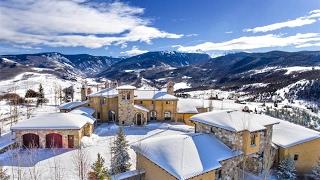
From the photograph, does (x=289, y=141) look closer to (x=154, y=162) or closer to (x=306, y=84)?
(x=154, y=162)

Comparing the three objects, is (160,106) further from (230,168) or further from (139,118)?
(230,168)

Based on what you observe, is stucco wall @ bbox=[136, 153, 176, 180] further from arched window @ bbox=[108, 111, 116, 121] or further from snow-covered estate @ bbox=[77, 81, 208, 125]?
arched window @ bbox=[108, 111, 116, 121]

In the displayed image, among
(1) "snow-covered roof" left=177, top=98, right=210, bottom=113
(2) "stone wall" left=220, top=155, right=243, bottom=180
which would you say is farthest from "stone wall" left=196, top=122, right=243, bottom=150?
(1) "snow-covered roof" left=177, top=98, right=210, bottom=113

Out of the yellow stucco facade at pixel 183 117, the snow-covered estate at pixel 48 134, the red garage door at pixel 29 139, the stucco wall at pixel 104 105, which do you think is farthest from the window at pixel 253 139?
the stucco wall at pixel 104 105

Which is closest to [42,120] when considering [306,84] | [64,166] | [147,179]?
[64,166]

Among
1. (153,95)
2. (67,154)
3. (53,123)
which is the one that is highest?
(153,95)

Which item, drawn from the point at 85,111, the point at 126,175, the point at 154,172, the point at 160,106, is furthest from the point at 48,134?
the point at 160,106

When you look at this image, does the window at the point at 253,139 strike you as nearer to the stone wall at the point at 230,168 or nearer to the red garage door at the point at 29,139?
the stone wall at the point at 230,168
